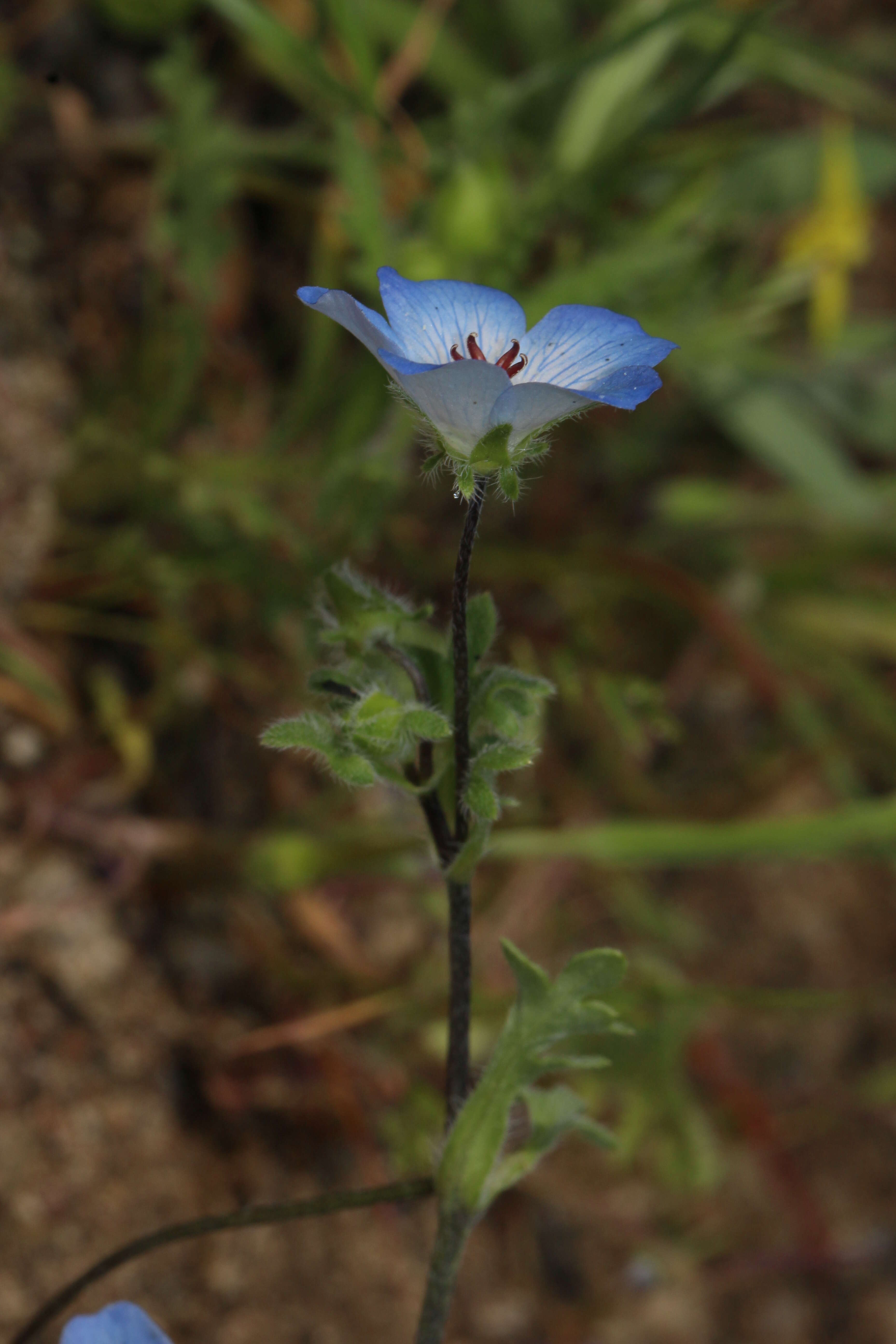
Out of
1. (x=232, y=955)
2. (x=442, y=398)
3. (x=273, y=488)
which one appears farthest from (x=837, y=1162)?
(x=442, y=398)

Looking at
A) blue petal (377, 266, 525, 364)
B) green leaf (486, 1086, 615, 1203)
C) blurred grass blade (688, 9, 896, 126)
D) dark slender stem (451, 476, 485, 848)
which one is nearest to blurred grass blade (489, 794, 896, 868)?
green leaf (486, 1086, 615, 1203)

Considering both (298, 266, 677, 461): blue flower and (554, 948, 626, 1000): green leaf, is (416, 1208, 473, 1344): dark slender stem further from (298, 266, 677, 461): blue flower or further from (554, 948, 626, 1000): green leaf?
(298, 266, 677, 461): blue flower

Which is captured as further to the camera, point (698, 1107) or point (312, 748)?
point (698, 1107)

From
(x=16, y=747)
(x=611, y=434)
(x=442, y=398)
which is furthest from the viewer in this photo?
(x=611, y=434)

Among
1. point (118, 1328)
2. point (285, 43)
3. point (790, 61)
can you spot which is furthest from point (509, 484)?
point (790, 61)

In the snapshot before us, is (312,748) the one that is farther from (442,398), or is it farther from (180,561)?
(180,561)

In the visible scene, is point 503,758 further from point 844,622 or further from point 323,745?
point 844,622

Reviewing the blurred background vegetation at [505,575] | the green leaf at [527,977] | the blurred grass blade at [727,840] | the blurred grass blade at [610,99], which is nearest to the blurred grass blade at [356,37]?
the blurred background vegetation at [505,575]
